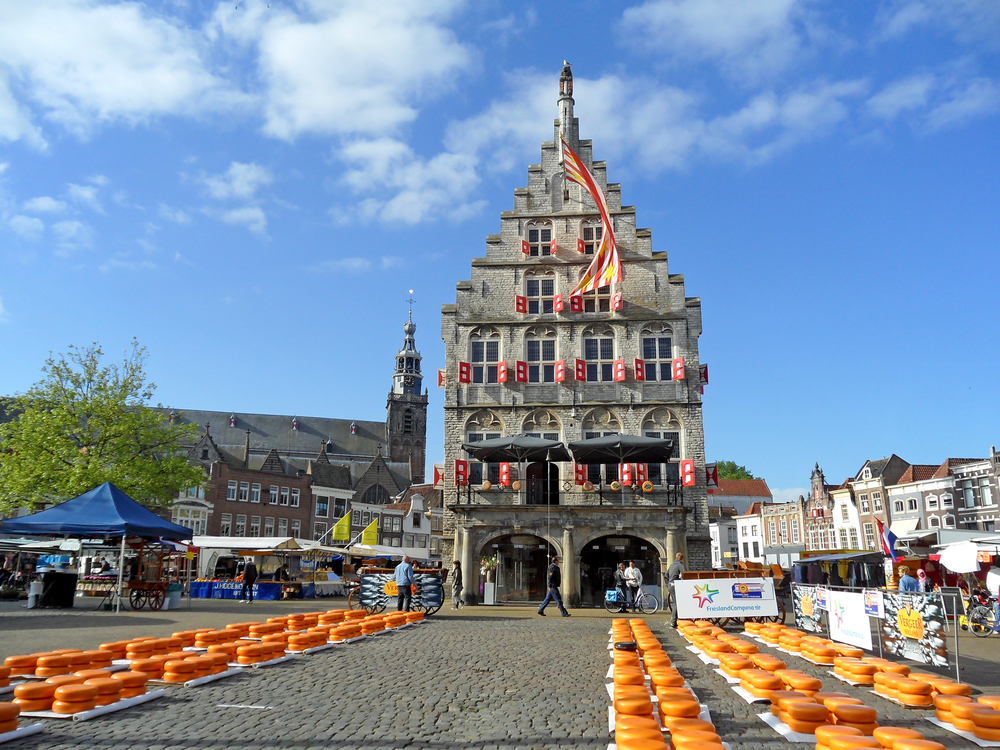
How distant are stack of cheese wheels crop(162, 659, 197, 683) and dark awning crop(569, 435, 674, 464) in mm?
18468

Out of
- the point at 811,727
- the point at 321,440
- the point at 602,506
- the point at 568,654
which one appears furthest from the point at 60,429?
the point at 321,440

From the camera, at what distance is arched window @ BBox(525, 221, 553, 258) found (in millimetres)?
34062

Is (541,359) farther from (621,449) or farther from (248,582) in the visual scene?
(248,582)

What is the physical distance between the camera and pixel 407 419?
4097 inches

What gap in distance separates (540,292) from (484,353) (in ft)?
12.3

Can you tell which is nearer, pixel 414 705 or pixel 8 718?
pixel 8 718

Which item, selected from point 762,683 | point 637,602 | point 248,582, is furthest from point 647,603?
point 762,683

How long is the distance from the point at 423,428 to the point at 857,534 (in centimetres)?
5778

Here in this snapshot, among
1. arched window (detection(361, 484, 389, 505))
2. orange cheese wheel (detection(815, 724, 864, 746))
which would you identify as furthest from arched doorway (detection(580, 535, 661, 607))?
arched window (detection(361, 484, 389, 505))

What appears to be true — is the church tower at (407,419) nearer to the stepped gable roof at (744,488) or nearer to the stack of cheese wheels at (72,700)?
the stepped gable roof at (744,488)

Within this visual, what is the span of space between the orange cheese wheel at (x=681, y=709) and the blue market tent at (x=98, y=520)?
58.9 ft

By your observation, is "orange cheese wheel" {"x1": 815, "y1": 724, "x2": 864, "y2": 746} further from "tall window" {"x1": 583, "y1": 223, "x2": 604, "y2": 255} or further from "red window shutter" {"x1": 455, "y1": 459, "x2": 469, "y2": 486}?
"tall window" {"x1": 583, "y1": 223, "x2": 604, "y2": 255}

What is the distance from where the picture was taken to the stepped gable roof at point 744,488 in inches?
3509

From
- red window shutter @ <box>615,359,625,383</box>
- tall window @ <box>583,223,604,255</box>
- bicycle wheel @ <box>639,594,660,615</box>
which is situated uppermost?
tall window @ <box>583,223,604,255</box>
